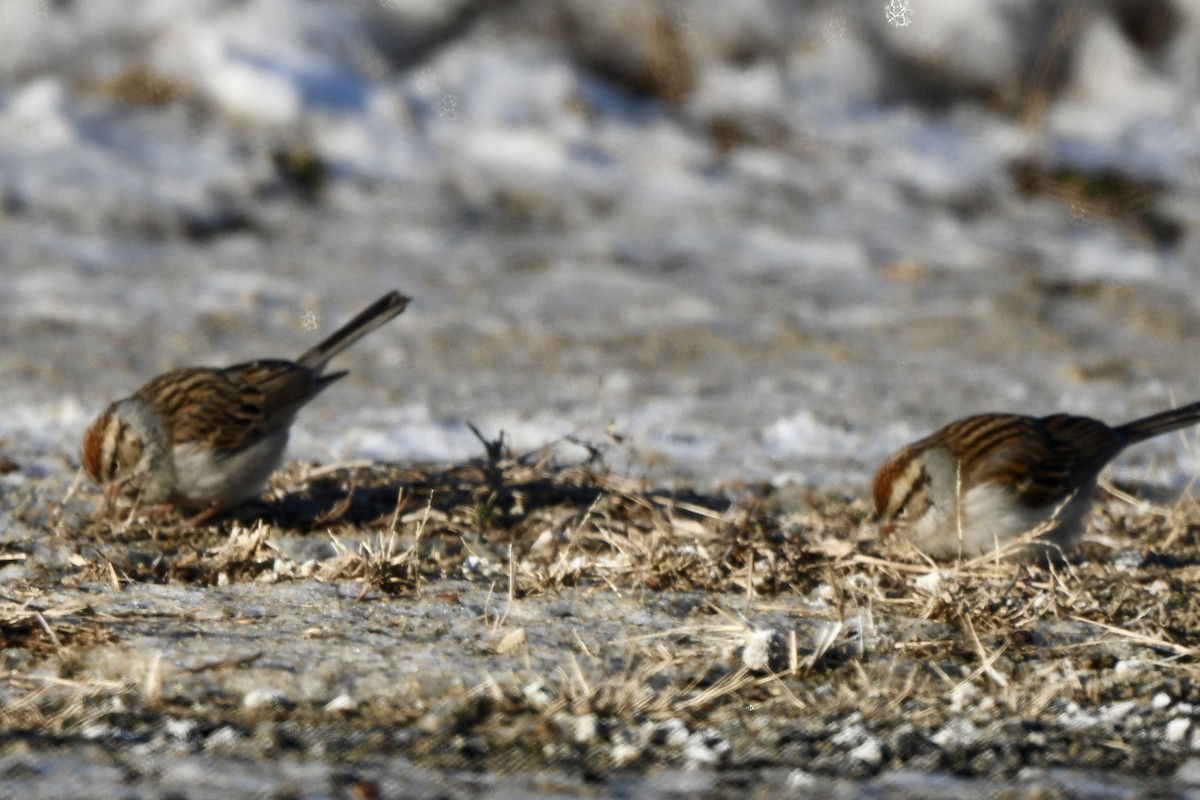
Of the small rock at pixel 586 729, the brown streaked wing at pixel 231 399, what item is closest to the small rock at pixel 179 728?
the small rock at pixel 586 729

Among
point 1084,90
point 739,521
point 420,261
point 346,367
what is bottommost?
point 739,521

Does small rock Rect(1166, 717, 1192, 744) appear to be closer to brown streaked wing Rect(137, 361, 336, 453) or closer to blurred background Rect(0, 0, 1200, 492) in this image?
blurred background Rect(0, 0, 1200, 492)

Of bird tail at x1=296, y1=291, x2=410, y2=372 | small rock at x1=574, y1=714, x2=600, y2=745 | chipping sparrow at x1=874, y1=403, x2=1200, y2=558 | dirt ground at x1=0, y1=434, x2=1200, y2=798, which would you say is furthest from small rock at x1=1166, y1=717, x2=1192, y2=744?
bird tail at x1=296, y1=291, x2=410, y2=372

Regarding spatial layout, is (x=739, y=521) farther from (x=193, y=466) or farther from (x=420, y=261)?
(x=420, y=261)

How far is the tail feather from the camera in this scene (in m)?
5.18

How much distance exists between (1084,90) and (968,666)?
9.29 m

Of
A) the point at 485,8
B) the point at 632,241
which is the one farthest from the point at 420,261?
the point at 485,8

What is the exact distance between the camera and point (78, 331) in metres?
7.66

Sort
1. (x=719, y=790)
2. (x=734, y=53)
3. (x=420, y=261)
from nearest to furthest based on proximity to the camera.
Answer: (x=719, y=790) → (x=420, y=261) → (x=734, y=53)

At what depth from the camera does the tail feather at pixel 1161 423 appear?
5.18 m

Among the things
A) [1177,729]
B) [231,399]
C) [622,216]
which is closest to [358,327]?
[231,399]

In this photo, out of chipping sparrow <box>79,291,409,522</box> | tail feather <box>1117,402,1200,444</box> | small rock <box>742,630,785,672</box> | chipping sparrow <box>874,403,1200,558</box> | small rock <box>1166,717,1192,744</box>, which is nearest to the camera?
small rock <box>1166,717,1192,744</box>

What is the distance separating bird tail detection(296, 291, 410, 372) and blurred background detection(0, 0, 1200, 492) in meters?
0.50

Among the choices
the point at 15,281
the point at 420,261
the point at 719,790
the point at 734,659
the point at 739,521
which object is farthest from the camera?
the point at 420,261
